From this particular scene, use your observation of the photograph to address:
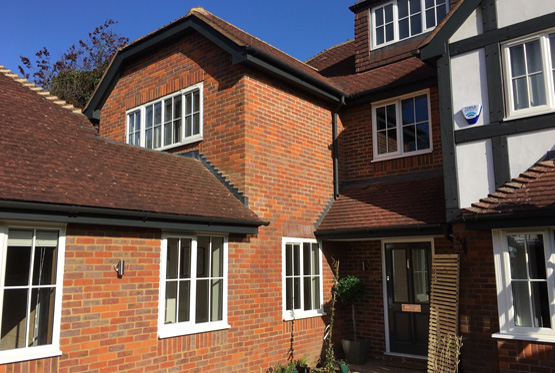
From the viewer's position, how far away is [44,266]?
5.96 m

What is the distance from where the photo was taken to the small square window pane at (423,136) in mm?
9883

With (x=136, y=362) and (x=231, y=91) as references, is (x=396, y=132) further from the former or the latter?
(x=136, y=362)

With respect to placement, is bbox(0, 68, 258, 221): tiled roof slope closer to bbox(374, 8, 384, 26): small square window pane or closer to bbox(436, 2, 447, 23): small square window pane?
bbox(374, 8, 384, 26): small square window pane

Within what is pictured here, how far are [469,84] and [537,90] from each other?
1.07 metres

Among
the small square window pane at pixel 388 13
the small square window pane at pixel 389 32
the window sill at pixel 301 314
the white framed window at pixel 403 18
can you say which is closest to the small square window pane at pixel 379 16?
the white framed window at pixel 403 18

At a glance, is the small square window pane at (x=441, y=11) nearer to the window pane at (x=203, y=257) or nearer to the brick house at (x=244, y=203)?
the brick house at (x=244, y=203)

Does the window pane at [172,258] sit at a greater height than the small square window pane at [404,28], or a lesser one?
lesser

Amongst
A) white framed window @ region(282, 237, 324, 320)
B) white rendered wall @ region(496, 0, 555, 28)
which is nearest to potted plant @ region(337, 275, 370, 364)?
white framed window @ region(282, 237, 324, 320)

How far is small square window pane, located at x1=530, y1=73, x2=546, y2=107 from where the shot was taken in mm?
7443

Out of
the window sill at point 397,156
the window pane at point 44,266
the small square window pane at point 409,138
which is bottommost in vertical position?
the window pane at point 44,266

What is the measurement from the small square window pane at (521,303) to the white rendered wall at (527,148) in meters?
1.76

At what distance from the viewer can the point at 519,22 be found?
25.3ft

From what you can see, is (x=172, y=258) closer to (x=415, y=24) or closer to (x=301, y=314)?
(x=301, y=314)

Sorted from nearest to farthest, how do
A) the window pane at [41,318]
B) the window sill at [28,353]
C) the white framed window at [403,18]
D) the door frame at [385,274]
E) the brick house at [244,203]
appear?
the window sill at [28,353] → the window pane at [41,318] → the brick house at [244,203] → the door frame at [385,274] → the white framed window at [403,18]
